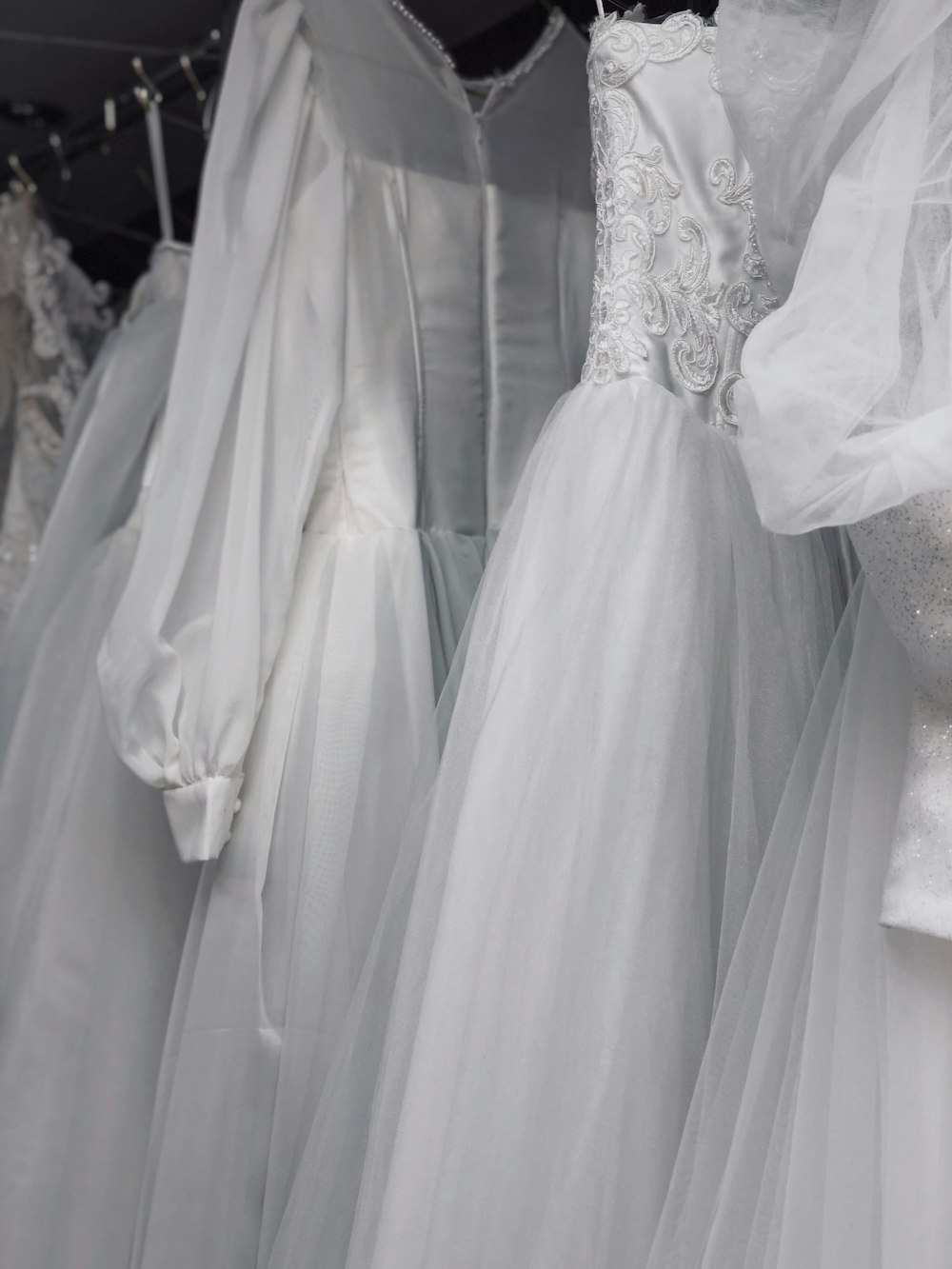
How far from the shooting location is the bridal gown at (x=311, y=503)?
3.48 feet

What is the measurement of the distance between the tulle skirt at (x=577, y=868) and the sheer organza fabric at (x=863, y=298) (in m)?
0.22

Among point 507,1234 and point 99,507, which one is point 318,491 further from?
point 507,1234

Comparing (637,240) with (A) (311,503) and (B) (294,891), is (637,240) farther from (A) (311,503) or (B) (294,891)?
(B) (294,891)

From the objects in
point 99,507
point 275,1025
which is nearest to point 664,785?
point 275,1025

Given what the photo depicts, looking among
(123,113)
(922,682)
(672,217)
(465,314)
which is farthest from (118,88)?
(922,682)

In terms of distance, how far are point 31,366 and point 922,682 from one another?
4.69 feet

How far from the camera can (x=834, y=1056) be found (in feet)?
2.36

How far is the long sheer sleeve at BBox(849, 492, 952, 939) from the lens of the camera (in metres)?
0.67

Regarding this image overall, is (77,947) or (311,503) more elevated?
(311,503)

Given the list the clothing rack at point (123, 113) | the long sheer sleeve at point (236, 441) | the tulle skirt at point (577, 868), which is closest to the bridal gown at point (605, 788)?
the tulle skirt at point (577, 868)

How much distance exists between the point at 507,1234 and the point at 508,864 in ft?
0.64

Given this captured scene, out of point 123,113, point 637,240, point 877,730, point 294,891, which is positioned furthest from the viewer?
point 123,113

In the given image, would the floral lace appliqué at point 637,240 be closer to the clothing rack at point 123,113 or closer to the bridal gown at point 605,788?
the bridal gown at point 605,788

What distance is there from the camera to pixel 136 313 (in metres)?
1.69
